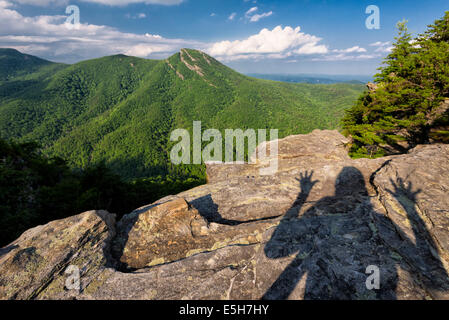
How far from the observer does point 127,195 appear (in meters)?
23.1

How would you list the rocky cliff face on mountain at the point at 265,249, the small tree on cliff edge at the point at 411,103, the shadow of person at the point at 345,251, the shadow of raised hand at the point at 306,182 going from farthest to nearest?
the small tree on cliff edge at the point at 411,103, the shadow of raised hand at the point at 306,182, the rocky cliff face on mountain at the point at 265,249, the shadow of person at the point at 345,251

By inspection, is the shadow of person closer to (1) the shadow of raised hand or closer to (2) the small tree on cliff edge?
(1) the shadow of raised hand

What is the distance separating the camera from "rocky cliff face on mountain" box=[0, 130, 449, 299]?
16.0 feet

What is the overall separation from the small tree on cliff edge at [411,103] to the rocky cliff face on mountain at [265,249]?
9.08 metres

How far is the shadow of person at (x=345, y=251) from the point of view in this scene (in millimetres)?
4684

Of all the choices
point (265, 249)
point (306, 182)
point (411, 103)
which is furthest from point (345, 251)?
point (411, 103)

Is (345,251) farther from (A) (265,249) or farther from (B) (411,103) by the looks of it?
(B) (411,103)

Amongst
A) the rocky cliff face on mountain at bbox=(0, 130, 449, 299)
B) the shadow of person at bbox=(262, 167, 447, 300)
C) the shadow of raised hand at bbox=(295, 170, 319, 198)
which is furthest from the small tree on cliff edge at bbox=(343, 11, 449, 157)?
the shadow of person at bbox=(262, 167, 447, 300)

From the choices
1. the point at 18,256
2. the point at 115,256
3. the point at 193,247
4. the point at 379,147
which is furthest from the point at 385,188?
the point at 379,147

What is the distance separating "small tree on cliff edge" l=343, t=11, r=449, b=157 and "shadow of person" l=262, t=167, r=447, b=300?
12682 millimetres

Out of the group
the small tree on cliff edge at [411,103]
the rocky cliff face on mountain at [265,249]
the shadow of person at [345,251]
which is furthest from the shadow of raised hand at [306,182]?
the small tree on cliff edge at [411,103]

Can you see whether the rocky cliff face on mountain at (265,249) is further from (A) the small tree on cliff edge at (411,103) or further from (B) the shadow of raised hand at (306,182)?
(A) the small tree on cliff edge at (411,103)

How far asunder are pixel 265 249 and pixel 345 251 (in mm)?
2322
